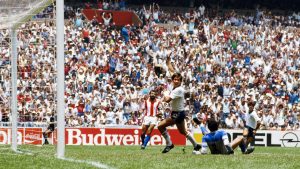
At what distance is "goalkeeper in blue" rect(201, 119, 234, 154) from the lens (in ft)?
64.8

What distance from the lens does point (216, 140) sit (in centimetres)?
1980

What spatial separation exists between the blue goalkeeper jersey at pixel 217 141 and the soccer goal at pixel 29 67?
11.6ft

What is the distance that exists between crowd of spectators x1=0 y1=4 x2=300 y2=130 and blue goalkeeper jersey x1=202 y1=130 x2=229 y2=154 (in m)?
12.3

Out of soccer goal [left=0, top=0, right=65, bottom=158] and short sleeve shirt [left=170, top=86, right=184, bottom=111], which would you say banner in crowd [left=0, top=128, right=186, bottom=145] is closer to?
soccer goal [left=0, top=0, right=65, bottom=158]

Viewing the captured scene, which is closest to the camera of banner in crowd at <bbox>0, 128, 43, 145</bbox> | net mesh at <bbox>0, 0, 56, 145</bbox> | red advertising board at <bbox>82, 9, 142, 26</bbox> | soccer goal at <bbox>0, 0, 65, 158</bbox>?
soccer goal at <bbox>0, 0, 65, 158</bbox>

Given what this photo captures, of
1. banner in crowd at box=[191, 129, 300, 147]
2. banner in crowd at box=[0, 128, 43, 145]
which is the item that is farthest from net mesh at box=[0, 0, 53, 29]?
banner in crowd at box=[191, 129, 300, 147]

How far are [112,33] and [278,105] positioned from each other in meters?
9.58

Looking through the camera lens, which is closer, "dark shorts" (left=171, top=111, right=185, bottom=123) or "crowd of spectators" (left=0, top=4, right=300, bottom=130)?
"dark shorts" (left=171, top=111, right=185, bottom=123)

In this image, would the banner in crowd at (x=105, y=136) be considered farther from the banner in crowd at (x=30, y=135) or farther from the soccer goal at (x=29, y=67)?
the banner in crowd at (x=30, y=135)

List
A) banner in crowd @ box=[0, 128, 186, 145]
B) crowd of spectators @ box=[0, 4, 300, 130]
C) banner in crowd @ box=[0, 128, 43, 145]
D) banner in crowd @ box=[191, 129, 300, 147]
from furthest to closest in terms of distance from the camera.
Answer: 1. crowd of spectators @ box=[0, 4, 300, 130]
2. banner in crowd @ box=[191, 129, 300, 147]
3. banner in crowd @ box=[0, 128, 186, 145]
4. banner in crowd @ box=[0, 128, 43, 145]

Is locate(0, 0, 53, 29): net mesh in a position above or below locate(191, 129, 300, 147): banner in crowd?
above

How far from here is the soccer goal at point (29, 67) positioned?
59.6 ft

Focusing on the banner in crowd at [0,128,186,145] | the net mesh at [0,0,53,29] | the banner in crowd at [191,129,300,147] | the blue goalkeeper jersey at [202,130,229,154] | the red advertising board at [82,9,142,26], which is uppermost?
the net mesh at [0,0,53,29]

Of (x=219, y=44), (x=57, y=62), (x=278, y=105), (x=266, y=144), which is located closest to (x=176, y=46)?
(x=219, y=44)
